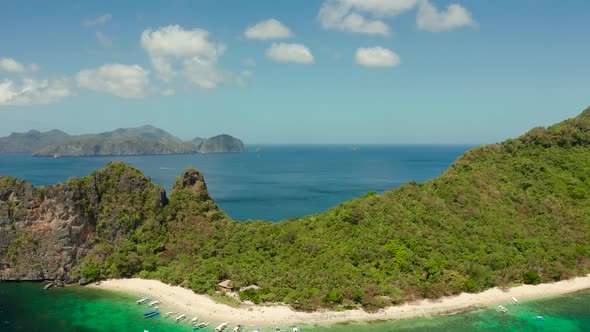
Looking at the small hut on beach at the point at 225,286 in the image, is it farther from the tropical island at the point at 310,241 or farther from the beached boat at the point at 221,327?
the beached boat at the point at 221,327

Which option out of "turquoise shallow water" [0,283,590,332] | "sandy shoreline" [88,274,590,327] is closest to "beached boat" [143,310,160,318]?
"turquoise shallow water" [0,283,590,332]

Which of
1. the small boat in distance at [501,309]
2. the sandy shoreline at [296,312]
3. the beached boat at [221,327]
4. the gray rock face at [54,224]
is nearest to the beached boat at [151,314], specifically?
the sandy shoreline at [296,312]

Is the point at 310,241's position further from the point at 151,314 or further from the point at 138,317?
the point at 138,317

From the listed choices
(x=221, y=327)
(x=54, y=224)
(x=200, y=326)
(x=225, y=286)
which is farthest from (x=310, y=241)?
(x=54, y=224)

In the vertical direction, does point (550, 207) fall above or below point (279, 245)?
above

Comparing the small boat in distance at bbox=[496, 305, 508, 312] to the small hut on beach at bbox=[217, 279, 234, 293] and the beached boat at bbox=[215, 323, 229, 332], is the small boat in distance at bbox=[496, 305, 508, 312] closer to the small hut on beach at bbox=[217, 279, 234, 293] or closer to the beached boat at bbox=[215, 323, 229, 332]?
the beached boat at bbox=[215, 323, 229, 332]

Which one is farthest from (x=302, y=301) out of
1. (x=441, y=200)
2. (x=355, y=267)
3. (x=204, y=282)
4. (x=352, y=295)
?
(x=441, y=200)

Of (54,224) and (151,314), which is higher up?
(54,224)

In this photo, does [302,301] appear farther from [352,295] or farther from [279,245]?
[279,245]
